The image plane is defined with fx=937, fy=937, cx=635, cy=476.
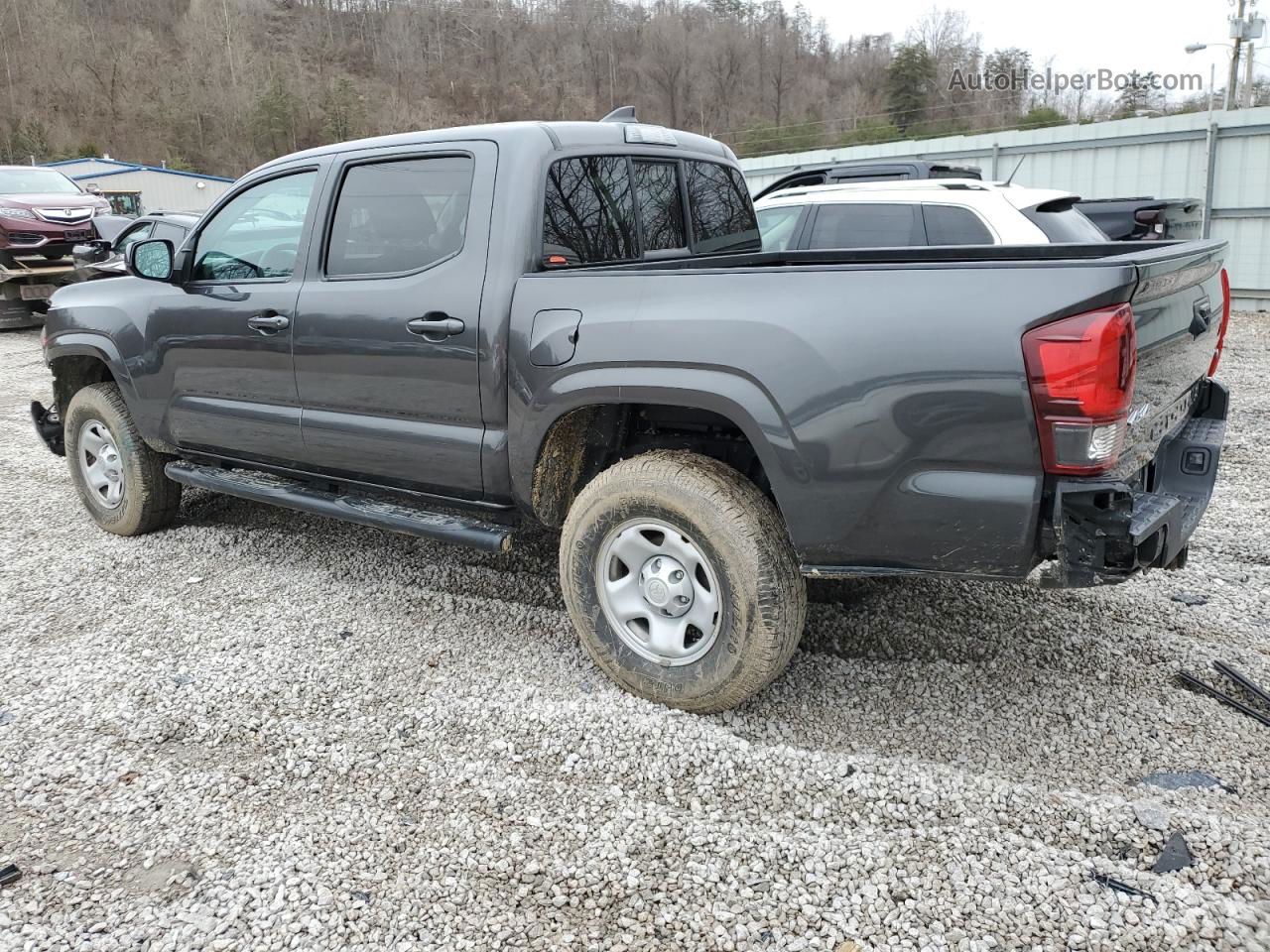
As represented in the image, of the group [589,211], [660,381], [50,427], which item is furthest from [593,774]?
[50,427]

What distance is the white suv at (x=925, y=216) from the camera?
6.59m

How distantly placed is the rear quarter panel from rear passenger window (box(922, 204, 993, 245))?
4543mm

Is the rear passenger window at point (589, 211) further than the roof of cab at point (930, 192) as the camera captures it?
No

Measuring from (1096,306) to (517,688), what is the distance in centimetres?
221

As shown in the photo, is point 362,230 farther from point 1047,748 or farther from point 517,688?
point 1047,748

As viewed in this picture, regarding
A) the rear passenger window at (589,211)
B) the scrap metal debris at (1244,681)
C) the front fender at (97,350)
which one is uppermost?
the rear passenger window at (589,211)

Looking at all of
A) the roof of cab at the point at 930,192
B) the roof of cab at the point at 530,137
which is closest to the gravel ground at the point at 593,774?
the roof of cab at the point at 530,137

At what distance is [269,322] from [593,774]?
7.80ft

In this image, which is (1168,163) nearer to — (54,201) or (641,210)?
(641,210)

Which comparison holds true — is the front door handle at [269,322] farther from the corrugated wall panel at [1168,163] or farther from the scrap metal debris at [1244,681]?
the corrugated wall panel at [1168,163]

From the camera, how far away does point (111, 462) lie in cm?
505

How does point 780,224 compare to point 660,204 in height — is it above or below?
below

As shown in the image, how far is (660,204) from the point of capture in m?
3.96

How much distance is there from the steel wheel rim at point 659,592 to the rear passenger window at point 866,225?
15.1ft
